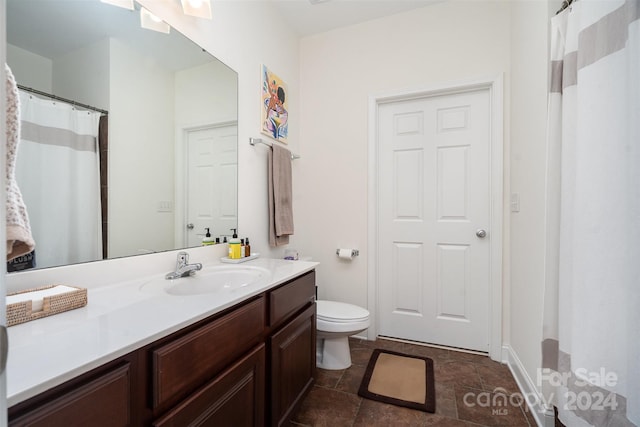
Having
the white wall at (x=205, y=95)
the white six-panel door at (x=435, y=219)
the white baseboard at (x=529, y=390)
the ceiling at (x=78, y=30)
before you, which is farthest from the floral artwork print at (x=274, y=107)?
the white baseboard at (x=529, y=390)

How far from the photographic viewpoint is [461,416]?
1.42 metres

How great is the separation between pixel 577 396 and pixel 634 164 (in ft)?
2.38

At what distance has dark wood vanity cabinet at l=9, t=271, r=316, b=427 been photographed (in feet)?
1.73

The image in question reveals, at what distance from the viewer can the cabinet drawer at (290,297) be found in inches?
44.8

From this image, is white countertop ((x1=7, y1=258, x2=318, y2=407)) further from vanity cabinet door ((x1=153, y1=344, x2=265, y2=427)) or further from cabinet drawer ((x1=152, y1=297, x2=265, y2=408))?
vanity cabinet door ((x1=153, y1=344, x2=265, y2=427))

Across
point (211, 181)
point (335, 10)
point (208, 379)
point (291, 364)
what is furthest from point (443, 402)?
point (335, 10)

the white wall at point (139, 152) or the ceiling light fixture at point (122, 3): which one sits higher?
the ceiling light fixture at point (122, 3)

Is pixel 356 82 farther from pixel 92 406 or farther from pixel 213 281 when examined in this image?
pixel 92 406

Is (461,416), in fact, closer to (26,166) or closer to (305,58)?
(26,166)

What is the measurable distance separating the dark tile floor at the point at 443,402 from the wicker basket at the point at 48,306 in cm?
113

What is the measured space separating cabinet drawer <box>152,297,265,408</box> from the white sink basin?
148 mm

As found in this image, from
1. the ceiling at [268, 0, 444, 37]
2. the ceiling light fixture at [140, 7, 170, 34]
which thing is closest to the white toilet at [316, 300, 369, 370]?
the ceiling light fixture at [140, 7, 170, 34]

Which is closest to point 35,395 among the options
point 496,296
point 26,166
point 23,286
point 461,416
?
point 23,286

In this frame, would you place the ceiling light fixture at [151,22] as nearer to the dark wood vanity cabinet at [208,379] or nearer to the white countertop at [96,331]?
the white countertop at [96,331]
